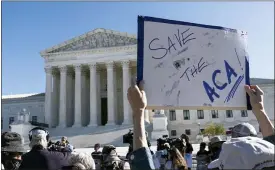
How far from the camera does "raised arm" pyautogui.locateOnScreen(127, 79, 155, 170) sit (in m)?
1.91

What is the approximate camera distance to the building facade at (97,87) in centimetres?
4200

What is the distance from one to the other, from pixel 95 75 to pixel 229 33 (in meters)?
39.4

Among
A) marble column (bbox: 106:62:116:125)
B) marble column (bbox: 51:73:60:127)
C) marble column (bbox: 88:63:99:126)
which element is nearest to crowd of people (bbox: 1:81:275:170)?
marble column (bbox: 106:62:116:125)

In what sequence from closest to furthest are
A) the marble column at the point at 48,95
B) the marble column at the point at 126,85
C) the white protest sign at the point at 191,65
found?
the white protest sign at the point at 191,65 → the marble column at the point at 126,85 → the marble column at the point at 48,95

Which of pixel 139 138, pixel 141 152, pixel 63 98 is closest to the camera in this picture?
pixel 141 152

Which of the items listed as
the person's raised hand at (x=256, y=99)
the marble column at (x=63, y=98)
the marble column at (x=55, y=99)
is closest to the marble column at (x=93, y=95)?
the marble column at (x=63, y=98)

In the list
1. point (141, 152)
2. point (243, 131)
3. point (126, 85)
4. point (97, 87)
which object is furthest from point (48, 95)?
point (141, 152)

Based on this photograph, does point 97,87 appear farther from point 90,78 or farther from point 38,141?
point 38,141

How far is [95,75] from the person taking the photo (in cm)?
4312

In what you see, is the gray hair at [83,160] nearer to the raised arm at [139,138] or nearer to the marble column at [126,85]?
the raised arm at [139,138]

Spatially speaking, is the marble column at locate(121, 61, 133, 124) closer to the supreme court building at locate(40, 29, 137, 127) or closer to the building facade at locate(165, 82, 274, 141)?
the supreme court building at locate(40, 29, 137, 127)

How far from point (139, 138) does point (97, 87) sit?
41.6 metres

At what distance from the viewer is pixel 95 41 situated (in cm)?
4366

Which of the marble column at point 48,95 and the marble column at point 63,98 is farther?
the marble column at point 48,95
